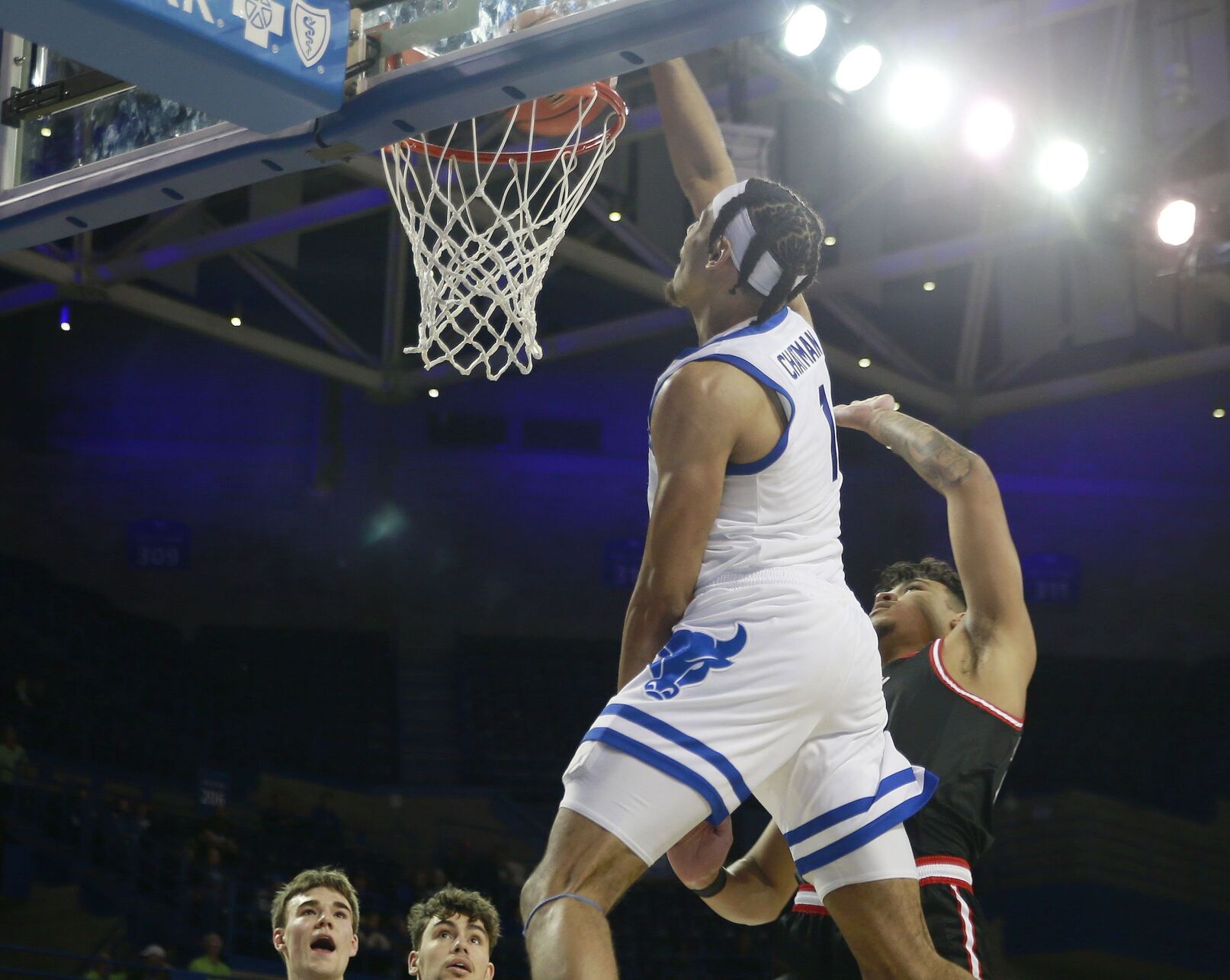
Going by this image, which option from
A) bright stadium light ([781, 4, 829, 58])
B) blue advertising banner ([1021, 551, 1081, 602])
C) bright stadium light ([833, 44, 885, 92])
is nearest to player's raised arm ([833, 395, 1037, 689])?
bright stadium light ([781, 4, 829, 58])

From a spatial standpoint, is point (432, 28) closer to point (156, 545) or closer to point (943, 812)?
point (943, 812)

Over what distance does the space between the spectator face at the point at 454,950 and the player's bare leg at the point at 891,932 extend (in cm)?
224

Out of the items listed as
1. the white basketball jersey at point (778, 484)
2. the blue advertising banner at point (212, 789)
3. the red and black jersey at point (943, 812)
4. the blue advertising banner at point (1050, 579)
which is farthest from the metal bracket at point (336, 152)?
the blue advertising banner at point (1050, 579)

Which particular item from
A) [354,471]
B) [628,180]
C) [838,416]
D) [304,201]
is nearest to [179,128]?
[838,416]

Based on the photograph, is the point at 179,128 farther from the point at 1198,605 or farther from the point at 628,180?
the point at 1198,605

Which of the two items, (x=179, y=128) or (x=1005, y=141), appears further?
(x=1005, y=141)

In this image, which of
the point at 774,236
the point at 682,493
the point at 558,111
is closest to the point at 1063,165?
the point at 558,111

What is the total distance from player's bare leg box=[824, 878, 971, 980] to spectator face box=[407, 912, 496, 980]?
2245 mm

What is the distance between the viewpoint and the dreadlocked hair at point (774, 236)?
9.41 ft

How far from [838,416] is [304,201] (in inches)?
471

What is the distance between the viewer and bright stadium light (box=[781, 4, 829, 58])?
7156 millimetres

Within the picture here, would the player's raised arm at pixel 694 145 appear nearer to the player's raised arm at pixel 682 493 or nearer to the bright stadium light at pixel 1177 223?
the player's raised arm at pixel 682 493

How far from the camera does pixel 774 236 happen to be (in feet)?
9.42

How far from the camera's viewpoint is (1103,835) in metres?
13.1
